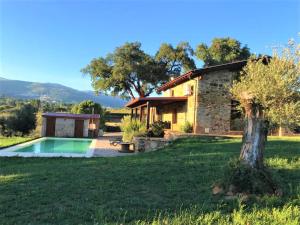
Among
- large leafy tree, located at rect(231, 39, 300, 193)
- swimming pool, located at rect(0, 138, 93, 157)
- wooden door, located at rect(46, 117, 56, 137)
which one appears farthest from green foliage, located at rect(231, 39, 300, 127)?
wooden door, located at rect(46, 117, 56, 137)

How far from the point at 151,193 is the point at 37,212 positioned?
6.68ft

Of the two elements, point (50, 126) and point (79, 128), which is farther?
point (79, 128)

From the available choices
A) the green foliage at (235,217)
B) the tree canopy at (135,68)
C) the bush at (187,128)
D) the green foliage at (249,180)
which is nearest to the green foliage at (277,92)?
the green foliage at (249,180)

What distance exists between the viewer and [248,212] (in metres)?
5.13

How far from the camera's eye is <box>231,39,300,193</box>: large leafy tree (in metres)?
6.28

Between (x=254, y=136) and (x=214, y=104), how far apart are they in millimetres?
13885

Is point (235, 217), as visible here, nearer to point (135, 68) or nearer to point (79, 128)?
point (79, 128)

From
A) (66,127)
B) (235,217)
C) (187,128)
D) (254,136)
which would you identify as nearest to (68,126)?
(66,127)

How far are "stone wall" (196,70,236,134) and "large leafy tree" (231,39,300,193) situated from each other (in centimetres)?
1321

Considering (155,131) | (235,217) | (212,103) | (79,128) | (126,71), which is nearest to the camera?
(235,217)

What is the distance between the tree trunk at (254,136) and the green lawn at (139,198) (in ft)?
2.55

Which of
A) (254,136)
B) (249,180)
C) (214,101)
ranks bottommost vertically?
(249,180)

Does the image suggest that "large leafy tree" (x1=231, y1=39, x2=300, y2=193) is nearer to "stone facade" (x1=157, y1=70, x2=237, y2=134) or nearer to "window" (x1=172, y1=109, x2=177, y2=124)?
"stone facade" (x1=157, y1=70, x2=237, y2=134)

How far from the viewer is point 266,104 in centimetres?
632
